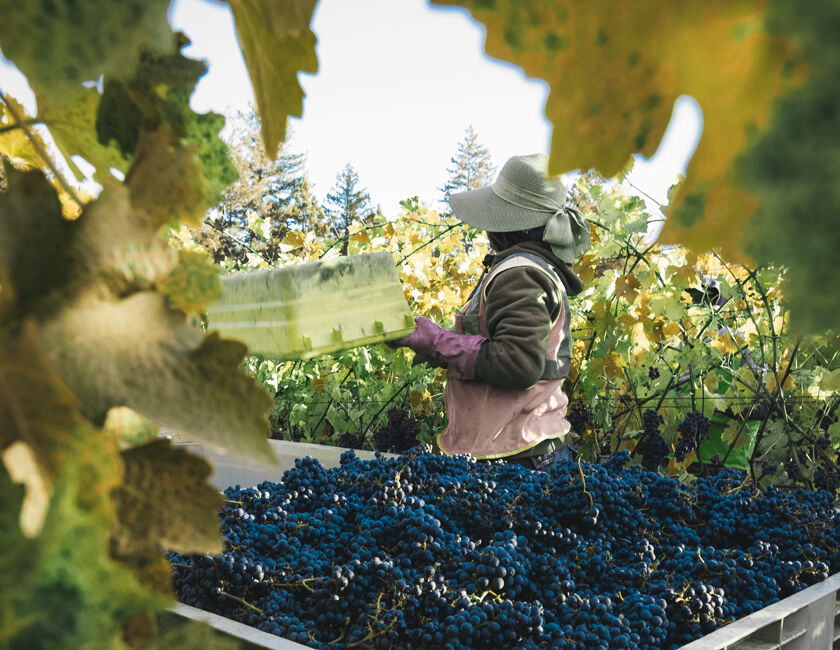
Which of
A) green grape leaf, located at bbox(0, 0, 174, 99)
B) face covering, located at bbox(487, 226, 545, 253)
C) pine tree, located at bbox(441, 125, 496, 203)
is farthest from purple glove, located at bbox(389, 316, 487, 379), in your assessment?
pine tree, located at bbox(441, 125, 496, 203)

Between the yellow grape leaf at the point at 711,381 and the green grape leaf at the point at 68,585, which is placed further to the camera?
the yellow grape leaf at the point at 711,381

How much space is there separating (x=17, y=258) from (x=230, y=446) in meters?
0.09

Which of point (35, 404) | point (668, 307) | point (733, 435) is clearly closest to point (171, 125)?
point (35, 404)

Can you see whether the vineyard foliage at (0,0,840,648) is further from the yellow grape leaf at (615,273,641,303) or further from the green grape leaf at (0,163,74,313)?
the yellow grape leaf at (615,273,641,303)

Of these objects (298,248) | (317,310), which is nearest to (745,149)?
(317,310)

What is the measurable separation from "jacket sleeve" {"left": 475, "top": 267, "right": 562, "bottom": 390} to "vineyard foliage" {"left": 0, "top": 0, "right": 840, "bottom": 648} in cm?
189

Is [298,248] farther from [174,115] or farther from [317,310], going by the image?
[174,115]

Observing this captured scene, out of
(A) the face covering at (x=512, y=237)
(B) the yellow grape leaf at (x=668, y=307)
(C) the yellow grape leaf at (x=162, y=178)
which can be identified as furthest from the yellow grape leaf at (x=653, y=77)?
(B) the yellow grape leaf at (x=668, y=307)

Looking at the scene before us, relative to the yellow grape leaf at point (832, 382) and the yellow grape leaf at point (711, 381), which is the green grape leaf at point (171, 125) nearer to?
the yellow grape leaf at point (832, 382)

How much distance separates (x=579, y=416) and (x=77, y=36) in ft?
8.58

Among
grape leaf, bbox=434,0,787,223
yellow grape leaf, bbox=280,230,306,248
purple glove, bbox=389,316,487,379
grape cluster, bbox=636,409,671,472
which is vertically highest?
yellow grape leaf, bbox=280,230,306,248

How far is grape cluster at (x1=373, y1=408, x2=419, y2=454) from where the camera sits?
2.91m

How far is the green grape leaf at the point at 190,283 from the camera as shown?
29 cm

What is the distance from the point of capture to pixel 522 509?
4.96 ft
